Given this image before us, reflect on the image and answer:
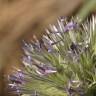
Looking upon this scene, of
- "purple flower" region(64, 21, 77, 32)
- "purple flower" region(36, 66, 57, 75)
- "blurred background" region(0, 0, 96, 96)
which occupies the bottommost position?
"purple flower" region(36, 66, 57, 75)

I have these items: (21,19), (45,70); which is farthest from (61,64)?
(21,19)

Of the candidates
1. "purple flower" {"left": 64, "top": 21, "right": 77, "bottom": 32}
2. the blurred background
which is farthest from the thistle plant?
the blurred background

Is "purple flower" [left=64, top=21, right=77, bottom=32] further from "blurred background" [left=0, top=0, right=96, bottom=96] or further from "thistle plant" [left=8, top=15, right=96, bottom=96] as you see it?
"blurred background" [left=0, top=0, right=96, bottom=96]

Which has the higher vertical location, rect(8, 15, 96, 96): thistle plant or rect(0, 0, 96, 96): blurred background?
rect(0, 0, 96, 96): blurred background

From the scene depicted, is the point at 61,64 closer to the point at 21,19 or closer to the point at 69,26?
the point at 69,26

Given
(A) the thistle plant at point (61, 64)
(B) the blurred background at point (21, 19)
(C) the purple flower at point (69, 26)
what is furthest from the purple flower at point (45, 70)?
(B) the blurred background at point (21, 19)

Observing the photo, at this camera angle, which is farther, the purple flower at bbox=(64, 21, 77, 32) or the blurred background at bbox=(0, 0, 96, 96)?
the blurred background at bbox=(0, 0, 96, 96)

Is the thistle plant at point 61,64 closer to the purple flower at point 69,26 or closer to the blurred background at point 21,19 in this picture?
the purple flower at point 69,26

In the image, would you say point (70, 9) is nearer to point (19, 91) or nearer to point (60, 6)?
point (60, 6)
